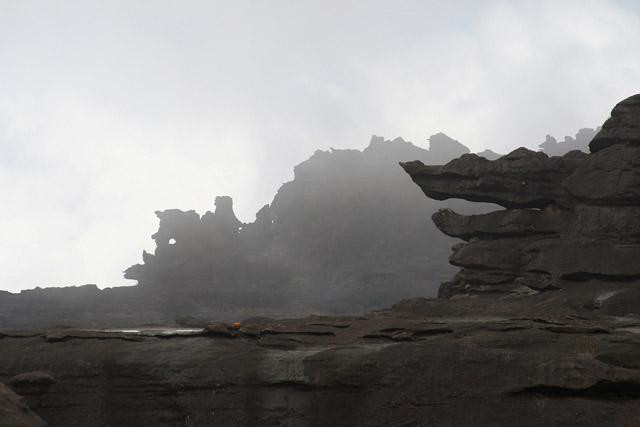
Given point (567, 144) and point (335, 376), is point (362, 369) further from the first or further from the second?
point (567, 144)

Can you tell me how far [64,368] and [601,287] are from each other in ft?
96.1

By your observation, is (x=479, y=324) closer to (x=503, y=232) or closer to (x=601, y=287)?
(x=601, y=287)

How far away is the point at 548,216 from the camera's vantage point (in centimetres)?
4500

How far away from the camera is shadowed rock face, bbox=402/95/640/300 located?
4028 cm

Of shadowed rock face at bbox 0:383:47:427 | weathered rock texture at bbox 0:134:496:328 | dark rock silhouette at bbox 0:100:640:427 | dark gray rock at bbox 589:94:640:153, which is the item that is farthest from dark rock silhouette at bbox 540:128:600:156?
shadowed rock face at bbox 0:383:47:427

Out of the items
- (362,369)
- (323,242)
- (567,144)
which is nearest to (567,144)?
(567,144)

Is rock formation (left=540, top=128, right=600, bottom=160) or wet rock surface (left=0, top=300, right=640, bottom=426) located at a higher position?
rock formation (left=540, top=128, right=600, bottom=160)

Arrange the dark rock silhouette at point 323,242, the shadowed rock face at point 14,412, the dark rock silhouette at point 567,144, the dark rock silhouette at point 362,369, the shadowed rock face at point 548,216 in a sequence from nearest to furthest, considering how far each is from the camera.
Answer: the shadowed rock face at point 14,412
the dark rock silhouette at point 362,369
the shadowed rock face at point 548,216
the dark rock silhouette at point 323,242
the dark rock silhouette at point 567,144

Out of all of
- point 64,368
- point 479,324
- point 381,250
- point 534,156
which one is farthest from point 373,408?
point 381,250

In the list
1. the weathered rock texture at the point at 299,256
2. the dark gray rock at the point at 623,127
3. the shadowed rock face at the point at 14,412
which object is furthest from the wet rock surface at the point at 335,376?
the weathered rock texture at the point at 299,256

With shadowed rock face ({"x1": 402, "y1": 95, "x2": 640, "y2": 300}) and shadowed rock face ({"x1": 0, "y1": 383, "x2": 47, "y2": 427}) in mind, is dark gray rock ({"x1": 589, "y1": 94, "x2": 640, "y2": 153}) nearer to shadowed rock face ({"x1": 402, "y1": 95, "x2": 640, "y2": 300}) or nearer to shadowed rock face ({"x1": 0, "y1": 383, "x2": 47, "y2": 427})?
shadowed rock face ({"x1": 402, "y1": 95, "x2": 640, "y2": 300})

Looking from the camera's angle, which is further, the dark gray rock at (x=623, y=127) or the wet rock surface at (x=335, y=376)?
the dark gray rock at (x=623, y=127)

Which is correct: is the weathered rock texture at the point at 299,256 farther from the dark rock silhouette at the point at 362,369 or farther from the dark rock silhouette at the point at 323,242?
the dark rock silhouette at the point at 362,369

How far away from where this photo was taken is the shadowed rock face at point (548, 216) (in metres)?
40.3
